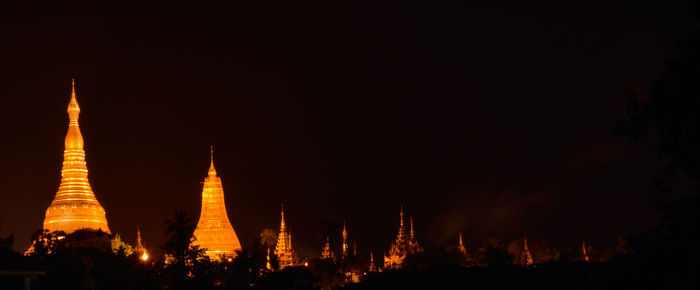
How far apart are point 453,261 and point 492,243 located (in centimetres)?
955

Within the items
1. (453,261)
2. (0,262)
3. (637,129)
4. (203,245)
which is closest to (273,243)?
(203,245)

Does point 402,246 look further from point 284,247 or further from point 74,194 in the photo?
point 74,194

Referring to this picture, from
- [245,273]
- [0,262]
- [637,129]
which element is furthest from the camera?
[245,273]

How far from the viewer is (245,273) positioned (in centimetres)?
7638

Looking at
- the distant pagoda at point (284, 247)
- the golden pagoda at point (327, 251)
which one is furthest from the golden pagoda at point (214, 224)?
the golden pagoda at point (327, 251)

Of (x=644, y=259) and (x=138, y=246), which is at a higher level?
(x=138, y=246)

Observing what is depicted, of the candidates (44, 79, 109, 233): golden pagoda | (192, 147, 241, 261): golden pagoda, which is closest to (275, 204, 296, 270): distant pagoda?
(192, 147, 241, 261): golden pagoda

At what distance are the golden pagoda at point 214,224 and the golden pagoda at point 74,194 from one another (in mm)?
10329

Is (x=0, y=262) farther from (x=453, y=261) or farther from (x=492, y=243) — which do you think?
(x=492, y=243)

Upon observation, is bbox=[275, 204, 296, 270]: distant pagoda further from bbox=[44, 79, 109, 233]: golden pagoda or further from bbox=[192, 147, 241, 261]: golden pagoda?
bbox=[44, 79, 109, 233]: golden pagoda

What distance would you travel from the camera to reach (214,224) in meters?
130

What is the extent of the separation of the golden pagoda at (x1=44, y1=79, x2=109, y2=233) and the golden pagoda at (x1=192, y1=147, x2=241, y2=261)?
1033cm

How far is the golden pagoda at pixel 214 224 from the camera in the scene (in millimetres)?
127688

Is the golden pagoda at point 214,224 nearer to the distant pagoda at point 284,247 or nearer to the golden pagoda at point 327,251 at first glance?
the distant pagoda at point 284,247
